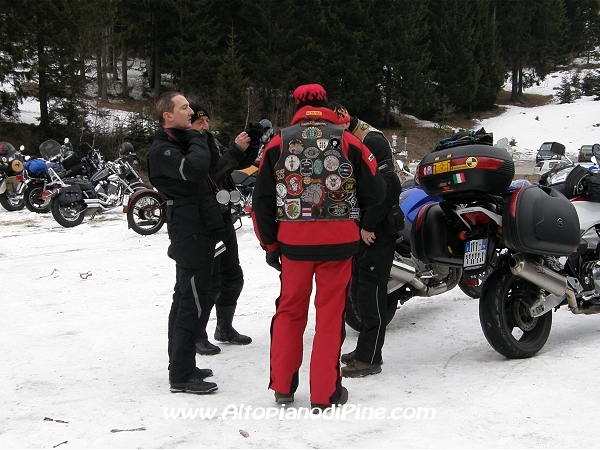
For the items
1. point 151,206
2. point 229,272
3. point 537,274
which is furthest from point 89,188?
point 537,274

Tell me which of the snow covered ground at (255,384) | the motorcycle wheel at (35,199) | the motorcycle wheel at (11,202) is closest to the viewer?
the snow covered ground at (255,384)

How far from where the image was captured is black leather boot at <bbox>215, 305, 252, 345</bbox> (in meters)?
4.83

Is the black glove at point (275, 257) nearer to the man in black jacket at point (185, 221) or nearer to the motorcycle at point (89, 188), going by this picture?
the man in black jacket at point (185, 221)

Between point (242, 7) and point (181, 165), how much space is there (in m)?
32.3

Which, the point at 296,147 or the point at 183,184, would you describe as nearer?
the point at 296,147

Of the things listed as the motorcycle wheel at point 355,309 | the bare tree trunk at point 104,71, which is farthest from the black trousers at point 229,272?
the bare tree trunk at point 104,71

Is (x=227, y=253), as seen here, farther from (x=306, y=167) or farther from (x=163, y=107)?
(x=306, y=167)

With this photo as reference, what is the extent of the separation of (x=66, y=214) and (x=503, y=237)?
30.9ft

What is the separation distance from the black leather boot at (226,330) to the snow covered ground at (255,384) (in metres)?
0.12

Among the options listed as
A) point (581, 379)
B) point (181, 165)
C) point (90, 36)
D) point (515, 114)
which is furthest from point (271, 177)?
point (515, 114)

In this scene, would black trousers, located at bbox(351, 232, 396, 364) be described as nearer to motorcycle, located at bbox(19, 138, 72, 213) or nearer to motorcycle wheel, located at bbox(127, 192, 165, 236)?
motorcycle wheel, located at bbox(127, 192, 165, 236)

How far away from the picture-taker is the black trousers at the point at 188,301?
3.79 metres

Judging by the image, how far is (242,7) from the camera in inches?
1335

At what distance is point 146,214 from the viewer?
10.3 m
